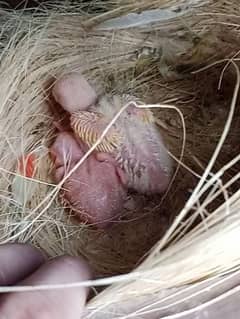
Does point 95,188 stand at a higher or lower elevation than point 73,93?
lower

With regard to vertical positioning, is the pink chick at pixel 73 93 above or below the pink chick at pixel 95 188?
above

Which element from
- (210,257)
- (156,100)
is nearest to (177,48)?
(156,100)

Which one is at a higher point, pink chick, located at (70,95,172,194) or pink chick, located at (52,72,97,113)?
pink chick, located at (52,72,97,113)
